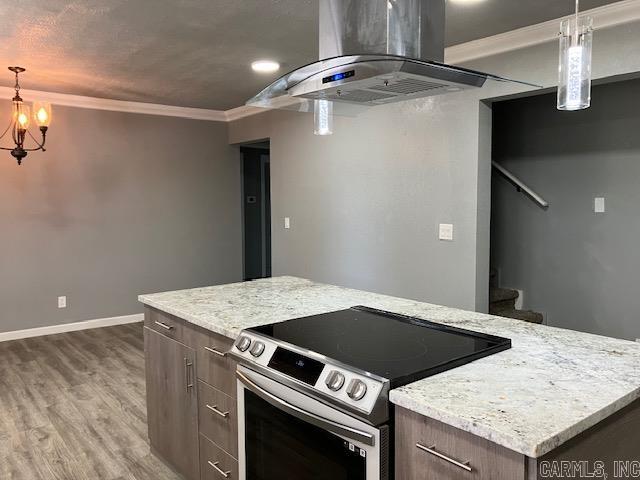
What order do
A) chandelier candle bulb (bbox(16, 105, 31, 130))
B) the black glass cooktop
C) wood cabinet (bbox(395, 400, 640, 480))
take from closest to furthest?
1. wood cabinet (bbox(395, 400, 640, 480))
2. the black glass cooktop
3. chandelier candle bulb (bbox(16, 105, 31, 130))

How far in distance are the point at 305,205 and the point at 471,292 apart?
6.79 feet

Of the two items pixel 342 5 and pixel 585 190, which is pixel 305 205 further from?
pixel 342 5

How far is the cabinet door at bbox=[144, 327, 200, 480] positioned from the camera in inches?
88.5

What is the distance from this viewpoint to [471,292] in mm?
3492

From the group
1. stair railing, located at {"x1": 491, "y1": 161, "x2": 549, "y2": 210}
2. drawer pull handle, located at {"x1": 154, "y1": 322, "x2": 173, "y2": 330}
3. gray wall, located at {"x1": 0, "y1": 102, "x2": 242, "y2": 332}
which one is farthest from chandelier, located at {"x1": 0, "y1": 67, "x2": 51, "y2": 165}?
stair railing, located at {"x1": 491, "y1": 161, "x2": 549, "y2": 210}

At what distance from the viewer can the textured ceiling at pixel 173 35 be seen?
8.75 ft

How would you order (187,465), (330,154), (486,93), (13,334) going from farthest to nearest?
(13,334)
(330,154)
(486,93)
(187,465)

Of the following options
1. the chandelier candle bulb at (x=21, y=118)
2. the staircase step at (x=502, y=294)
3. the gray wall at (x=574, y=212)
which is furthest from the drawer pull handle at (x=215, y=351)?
the gray wall at (x=574, y=212)

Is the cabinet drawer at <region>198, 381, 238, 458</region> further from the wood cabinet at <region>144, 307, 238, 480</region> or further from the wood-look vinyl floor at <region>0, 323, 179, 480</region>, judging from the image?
the wood-look vinyl floor at <region>0, 323, 179, 480</region>

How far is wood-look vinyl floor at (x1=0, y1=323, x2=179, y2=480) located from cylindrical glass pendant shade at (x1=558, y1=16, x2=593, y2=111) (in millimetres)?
2446

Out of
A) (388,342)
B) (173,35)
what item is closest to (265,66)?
(173,35)

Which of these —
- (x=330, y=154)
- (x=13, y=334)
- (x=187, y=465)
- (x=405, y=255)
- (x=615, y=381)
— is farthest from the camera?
(x=13, y=334)

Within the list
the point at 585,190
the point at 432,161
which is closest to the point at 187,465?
Result: the point at 432,161

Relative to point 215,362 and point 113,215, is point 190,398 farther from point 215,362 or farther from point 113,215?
point 113,215
